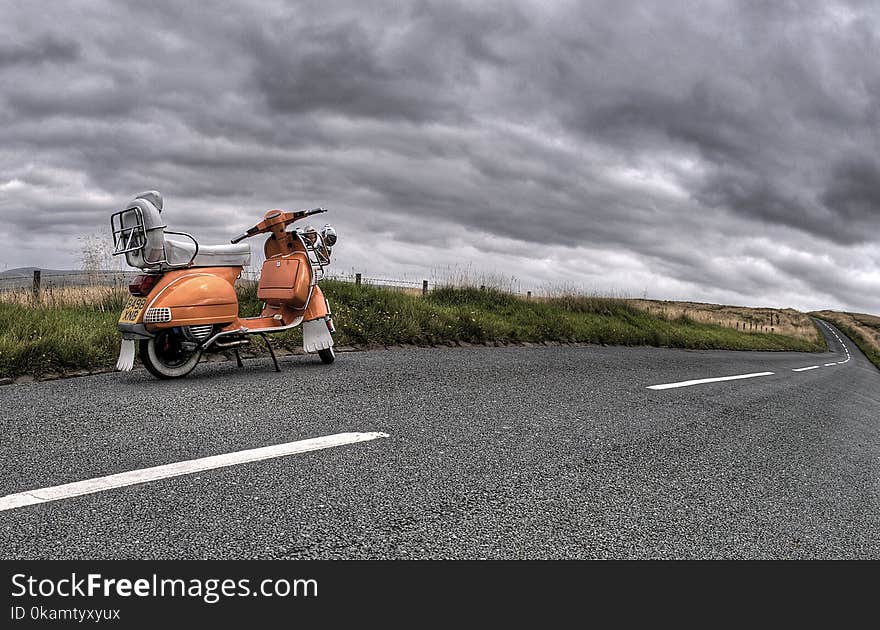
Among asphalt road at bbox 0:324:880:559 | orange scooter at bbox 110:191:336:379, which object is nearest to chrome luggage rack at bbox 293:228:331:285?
orange scooter at bbox 110:191:336:379

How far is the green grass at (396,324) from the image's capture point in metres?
7.14

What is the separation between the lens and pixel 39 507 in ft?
10.4

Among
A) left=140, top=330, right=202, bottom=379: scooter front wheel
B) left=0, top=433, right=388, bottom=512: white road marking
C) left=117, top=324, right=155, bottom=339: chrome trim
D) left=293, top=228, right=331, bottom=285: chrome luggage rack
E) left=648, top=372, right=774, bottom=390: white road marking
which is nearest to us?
left=0, top=433, right=388, bottom=512: white road marking

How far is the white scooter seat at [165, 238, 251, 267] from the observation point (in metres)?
6.42

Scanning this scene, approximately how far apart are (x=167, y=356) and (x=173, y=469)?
121 inches

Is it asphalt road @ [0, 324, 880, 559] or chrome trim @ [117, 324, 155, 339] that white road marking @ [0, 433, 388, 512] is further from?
chrome trim @ [117, 324, 155, 339]

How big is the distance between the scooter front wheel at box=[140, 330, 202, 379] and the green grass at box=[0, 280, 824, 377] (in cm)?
117

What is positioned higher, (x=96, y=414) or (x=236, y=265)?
(x=236, y=265)

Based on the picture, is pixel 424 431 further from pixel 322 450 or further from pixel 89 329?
pixel 89 329

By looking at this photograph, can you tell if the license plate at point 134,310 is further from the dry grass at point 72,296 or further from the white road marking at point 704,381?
the white road marking at point 704,381

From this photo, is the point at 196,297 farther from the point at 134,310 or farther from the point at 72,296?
the point at 72,296

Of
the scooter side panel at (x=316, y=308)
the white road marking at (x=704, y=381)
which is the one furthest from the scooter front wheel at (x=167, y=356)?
the white road marking at (x=704, y=381)
